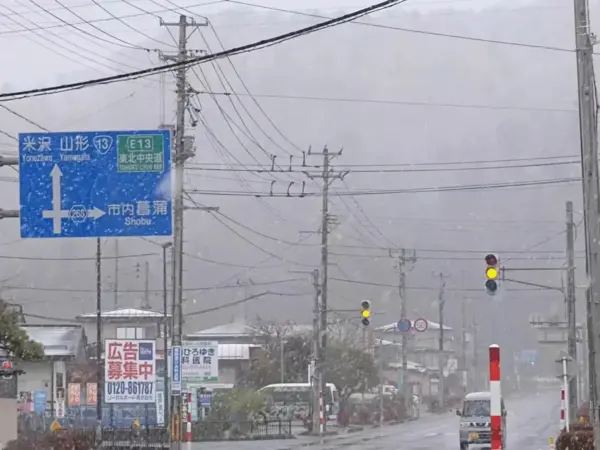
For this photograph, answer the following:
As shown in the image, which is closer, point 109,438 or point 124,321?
point 109,438

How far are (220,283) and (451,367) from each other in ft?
103

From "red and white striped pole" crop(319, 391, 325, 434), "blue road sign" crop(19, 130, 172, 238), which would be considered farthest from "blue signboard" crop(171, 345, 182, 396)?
"red and white striped pole" crop(319, 391, 325, 434)

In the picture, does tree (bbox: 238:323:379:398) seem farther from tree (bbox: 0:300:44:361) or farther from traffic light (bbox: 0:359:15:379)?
tree (bbox: 0:300:44:361)

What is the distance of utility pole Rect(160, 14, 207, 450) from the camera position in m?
29.4

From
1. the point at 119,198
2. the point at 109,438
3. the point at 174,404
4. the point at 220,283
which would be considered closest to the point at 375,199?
the point at 220,283

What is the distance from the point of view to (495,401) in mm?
10352

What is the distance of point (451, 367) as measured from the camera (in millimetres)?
110188

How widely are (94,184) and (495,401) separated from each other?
29.9 feet

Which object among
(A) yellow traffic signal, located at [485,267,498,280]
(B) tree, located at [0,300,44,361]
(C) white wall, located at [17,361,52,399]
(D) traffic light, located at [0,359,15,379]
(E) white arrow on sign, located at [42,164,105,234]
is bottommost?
(C) white wall, located at [17,361,52,399]

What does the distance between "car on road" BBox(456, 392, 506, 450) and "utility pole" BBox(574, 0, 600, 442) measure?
19197mm

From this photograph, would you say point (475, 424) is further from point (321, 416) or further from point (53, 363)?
point (53, 363)

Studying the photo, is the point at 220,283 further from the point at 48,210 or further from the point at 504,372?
the point at 48,210

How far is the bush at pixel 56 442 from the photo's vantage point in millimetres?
31047

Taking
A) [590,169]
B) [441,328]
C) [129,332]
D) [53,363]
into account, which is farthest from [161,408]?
[441,328]
